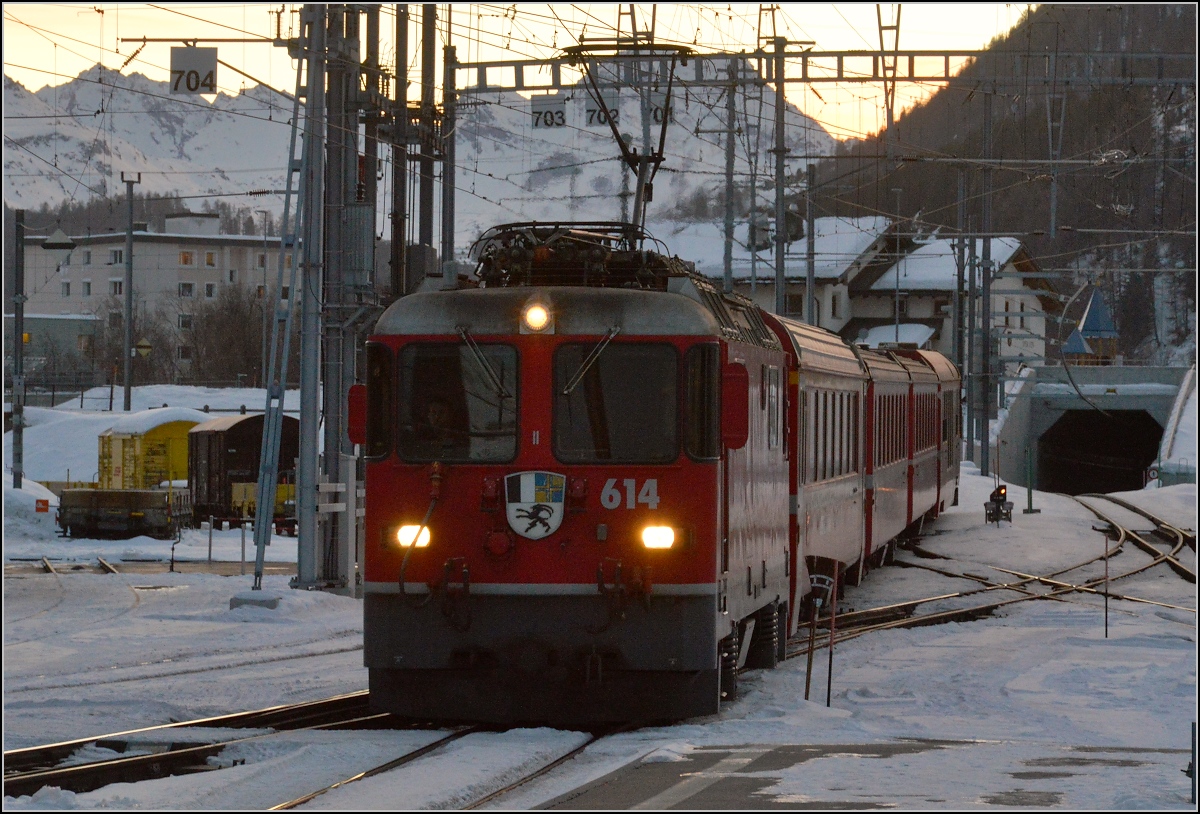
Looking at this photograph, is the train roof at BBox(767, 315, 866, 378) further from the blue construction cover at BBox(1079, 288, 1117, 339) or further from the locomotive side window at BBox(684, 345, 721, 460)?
the blue construction cover at BBox(1079, 288, 1117, 339)

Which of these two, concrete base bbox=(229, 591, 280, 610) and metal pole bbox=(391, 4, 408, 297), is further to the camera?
metal pole bbox=(391, 4, 408, 297)

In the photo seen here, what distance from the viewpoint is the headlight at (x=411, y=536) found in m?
10.9

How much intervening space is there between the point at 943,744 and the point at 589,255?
13.4 ft

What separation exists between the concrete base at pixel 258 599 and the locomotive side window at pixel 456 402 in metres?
10.1

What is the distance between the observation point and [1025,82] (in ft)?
92.4

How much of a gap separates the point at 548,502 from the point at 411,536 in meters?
0.92

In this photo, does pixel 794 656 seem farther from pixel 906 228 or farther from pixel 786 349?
pixel 906 228

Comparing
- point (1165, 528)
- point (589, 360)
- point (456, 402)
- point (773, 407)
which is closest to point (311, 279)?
point (773, 407)

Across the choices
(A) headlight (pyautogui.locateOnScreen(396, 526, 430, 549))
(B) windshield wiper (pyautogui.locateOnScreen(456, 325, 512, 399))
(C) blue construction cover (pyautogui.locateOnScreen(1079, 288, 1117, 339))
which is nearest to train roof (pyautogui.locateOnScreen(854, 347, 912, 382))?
(B) windshield wiper (pyautogui.locateOnScreen(456, 325, 512, 399))

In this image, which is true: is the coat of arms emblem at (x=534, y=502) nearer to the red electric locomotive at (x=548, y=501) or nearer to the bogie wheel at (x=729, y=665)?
the red electric locomotive at (x=548, y=501)

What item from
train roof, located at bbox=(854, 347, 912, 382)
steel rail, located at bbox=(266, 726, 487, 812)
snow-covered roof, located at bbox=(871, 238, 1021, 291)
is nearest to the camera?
steel rail, located at bbox=(266, 726, 487, 812)

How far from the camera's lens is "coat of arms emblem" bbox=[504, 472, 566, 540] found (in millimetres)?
10820

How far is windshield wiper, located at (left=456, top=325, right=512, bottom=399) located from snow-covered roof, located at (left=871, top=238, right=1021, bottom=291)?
75.0 m

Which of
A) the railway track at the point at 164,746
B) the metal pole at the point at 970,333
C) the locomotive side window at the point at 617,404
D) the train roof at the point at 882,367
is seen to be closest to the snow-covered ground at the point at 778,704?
the railway track at the point at 164,746
